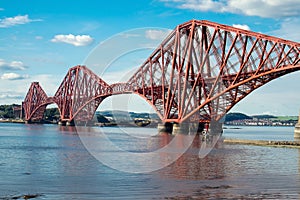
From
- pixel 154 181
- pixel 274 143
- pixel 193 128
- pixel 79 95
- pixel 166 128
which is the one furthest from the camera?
pixel 79 95

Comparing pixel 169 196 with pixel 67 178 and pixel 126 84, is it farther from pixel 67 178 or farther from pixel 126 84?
pixel 126 84

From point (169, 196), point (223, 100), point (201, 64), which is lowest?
point (169, 196)

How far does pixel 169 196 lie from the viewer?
2072cm

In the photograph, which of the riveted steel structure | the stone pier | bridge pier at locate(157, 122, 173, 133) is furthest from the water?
the riveted steel structure

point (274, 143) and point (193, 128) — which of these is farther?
point (193, 128)

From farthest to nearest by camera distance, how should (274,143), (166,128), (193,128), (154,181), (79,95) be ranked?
1. (79,95)
2. (166,128)
3. (193,128)
4. (274,143)
5. (154,181)

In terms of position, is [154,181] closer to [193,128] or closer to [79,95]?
[193,128]

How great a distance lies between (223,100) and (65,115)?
316 ft

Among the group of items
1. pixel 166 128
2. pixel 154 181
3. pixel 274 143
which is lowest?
pixel 154 181

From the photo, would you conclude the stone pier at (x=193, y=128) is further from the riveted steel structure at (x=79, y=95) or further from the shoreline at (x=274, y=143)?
the riveted steel structure at (x=79, y=95)

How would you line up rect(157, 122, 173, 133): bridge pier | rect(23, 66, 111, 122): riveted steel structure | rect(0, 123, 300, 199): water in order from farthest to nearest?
rect(23, 66, 111, 122): riveted steel structure
rect(157, 122, 173, 133): bridge pier
rect(0, 123, 300, 199): water

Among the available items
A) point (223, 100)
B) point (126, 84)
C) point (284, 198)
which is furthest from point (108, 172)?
point (126, 84)

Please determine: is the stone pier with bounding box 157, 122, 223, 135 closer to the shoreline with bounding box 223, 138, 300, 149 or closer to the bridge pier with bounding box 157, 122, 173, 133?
the bridge pier with bounding box 157, 122, 173, 133

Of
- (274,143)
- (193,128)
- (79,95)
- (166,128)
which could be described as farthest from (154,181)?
(79,95)
